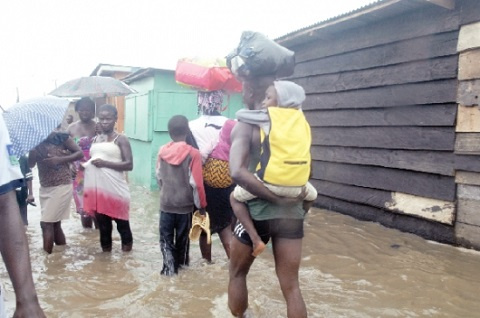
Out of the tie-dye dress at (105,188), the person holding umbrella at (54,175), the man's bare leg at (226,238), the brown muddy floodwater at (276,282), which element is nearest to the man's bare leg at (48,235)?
the person holding umbrella at (54,175)

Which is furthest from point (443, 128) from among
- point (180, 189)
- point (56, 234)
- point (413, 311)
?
point (56, 234)

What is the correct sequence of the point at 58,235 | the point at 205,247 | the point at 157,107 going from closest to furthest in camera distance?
the point at 205,247, the point at 58,235, the point at 157,107

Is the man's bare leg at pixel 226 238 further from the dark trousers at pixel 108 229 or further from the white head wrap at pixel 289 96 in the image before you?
the white head wrap at pixel 289 96

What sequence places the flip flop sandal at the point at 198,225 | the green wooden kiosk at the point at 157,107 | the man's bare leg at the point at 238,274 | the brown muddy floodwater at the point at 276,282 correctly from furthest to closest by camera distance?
the green wooden kiosk at the point at 157,107 < the flip flop sandal at the point at 198,225 < the brown muddy floodwater at the point at 276,282 < the man's bare leg at the point at 238,274

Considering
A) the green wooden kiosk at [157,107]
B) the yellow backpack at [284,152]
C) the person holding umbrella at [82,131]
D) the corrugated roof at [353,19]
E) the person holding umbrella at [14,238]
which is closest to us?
the person holding umbrella at [14,238]

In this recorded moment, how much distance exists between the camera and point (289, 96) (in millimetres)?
2600

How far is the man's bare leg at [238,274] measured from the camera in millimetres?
2680

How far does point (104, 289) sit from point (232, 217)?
4.59ft

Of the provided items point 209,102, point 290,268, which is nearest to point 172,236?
point 209,102

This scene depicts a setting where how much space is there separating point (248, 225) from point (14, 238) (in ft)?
4.29

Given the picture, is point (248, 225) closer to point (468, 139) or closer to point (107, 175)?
point (107, 175)

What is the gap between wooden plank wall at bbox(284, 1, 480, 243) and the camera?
4.97 m

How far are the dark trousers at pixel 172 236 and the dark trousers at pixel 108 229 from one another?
2.72 feet

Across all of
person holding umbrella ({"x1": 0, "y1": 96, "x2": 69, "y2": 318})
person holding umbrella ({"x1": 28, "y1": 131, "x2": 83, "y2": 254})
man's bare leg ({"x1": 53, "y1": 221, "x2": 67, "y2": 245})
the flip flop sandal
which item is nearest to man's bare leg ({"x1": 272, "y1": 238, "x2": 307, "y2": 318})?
person holding umbrella ({"x1": 0, "y1": 96, "x2": 69, "y2": 318})
